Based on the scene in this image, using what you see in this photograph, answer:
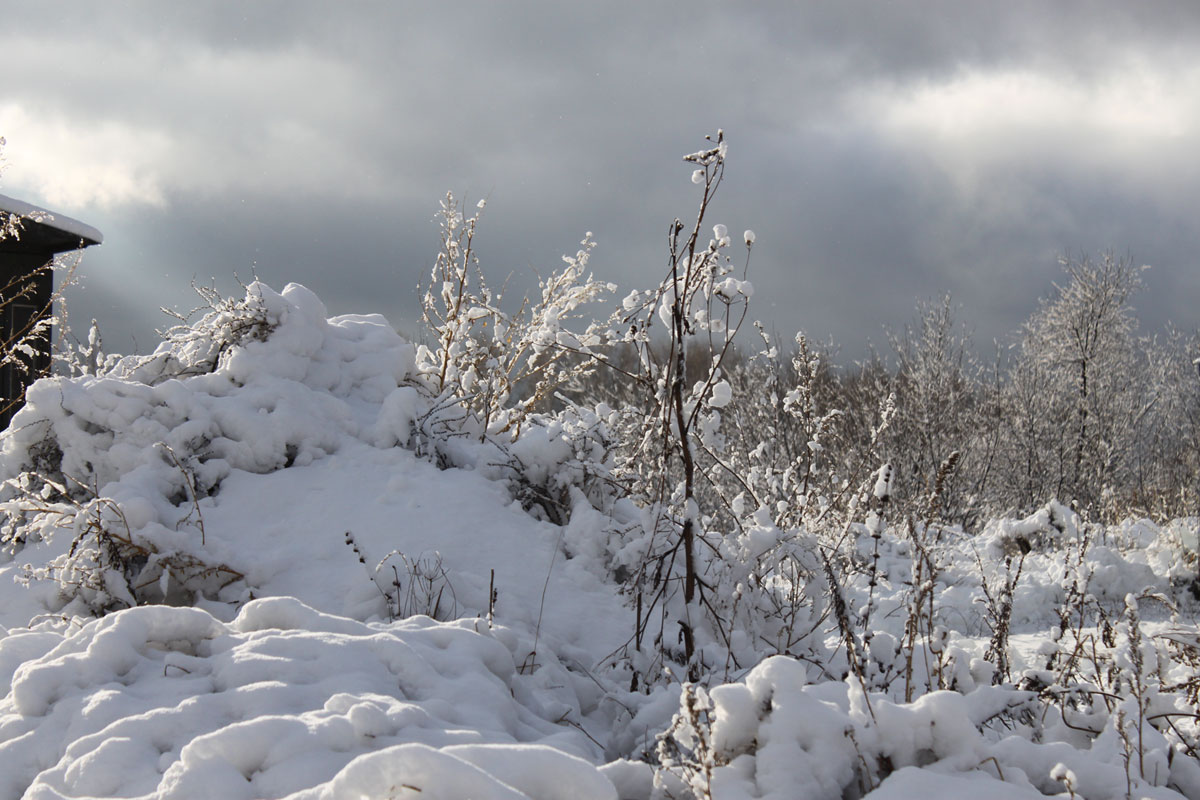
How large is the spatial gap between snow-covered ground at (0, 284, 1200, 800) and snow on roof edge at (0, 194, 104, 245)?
22.2ft

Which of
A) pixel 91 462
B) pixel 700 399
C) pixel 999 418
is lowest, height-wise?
pixel 91 462

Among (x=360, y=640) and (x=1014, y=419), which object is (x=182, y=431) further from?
(x=1014, y=419)

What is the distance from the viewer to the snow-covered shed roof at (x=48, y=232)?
1016cm

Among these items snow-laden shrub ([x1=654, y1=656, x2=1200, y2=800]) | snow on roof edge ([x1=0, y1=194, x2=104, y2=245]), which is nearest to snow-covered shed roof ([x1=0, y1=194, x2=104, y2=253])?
snow on roof edge ([x1=0, y1=194, x2=104, y2=245])

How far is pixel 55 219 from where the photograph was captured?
10391mm

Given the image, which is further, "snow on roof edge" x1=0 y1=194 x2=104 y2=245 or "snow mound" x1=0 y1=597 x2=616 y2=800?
"snow on roof edge" x1=0 y1=194 x2=104 y2=245

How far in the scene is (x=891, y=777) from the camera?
1.76m

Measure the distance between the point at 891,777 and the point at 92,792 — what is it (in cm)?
184

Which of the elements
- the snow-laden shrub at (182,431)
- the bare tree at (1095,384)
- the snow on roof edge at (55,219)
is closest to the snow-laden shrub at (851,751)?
the snow-laden shrub at (182,431)

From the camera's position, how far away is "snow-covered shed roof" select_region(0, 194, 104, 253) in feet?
33.3

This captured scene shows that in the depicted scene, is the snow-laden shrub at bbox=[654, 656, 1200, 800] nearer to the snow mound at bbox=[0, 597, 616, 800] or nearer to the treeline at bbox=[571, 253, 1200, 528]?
the snow mound at bbox=[0, 597, 616, 800]

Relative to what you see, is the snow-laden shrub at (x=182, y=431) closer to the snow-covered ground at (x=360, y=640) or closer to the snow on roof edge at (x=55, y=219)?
the snow-covered ground at (x=360, y=640)

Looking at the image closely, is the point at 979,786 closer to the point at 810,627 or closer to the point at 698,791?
the point at 698,791

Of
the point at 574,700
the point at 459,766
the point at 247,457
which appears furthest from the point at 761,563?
the point at 247,457
